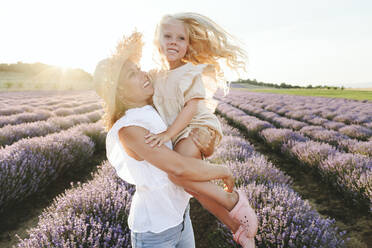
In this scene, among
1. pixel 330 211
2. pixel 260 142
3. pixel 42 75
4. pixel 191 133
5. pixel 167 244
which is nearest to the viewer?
pixel 167 244

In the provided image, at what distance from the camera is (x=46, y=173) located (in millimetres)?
3621

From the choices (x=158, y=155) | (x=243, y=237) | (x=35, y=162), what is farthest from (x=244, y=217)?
(x=35, y=162)

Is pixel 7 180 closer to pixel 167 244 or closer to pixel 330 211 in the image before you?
pixel 167 244

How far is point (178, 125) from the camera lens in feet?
3.92

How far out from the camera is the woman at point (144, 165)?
1014 millimetres

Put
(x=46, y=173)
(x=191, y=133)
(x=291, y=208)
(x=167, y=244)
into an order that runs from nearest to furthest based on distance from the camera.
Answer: (x=167, y=244) < (x=191, y=133) < (x=291, y=208) < (x=46, y=173)

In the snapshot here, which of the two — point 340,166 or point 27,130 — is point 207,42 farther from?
point 27,130

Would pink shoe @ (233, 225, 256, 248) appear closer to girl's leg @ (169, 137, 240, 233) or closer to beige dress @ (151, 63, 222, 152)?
girl's leg @ (169, 137, 240, 233)

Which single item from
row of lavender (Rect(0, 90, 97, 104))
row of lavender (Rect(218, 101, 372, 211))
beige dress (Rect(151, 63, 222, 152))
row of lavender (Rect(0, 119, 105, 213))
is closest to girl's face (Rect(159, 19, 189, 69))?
beige dress (Rect(151, 63, 222, 152))

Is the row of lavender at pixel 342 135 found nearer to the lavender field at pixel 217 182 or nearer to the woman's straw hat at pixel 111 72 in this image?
the lavender field at pixel 217 182

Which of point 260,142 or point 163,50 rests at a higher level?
point 163,50

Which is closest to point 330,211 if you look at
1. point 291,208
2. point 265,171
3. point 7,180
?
point 265,171

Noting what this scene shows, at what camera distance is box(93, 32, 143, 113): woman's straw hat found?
1.10 m

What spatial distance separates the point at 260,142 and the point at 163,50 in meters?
6.21
